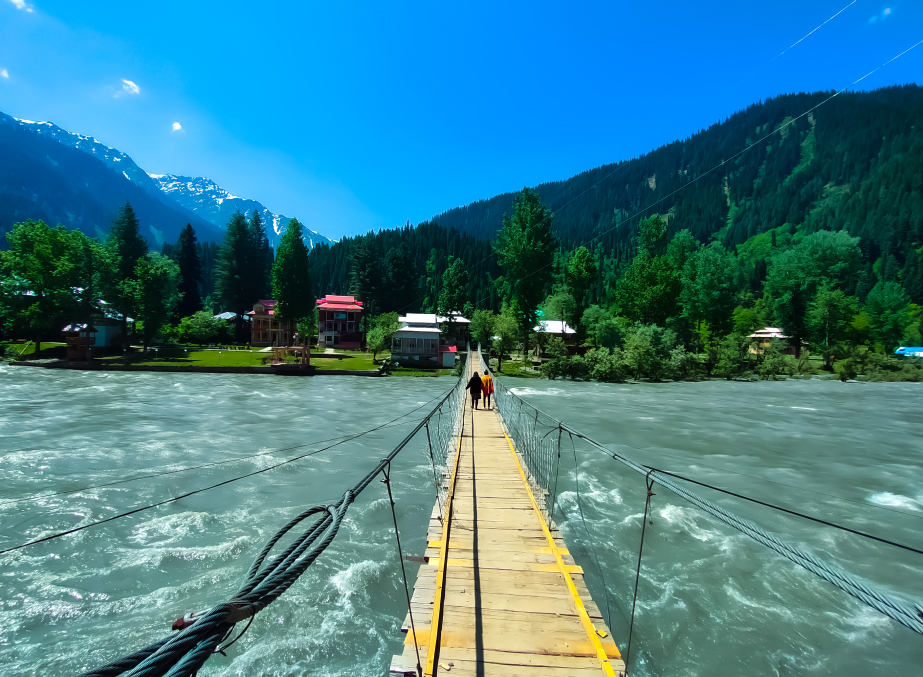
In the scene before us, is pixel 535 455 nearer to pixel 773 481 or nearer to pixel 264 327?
pixel 773 481

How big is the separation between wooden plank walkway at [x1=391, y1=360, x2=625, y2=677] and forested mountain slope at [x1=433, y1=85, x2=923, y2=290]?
111 m

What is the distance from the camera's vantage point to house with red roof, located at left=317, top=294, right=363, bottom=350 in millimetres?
57812

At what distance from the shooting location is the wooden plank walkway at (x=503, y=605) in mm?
3264

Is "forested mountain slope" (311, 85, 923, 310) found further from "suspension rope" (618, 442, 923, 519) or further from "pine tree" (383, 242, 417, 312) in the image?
"suspension rope" (618, 442, 923, 519)

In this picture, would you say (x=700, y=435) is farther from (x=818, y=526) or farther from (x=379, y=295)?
(x=379, y=295)

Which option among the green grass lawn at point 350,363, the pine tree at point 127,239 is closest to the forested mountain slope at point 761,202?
the green grass lawn at point 350,363

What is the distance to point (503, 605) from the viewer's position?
3.96m

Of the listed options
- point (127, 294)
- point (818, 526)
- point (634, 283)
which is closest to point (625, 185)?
point (634, 283)

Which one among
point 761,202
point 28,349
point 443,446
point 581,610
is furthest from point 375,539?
point 761,202

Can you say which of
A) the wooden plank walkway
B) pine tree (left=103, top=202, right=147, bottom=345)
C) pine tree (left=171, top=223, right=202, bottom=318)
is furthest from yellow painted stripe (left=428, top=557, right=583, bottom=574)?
pine tree (left=171, top=223, right=202, bottom=318)

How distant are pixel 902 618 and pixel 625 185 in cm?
21715

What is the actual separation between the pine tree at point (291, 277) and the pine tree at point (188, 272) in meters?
21.6

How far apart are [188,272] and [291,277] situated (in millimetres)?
26477

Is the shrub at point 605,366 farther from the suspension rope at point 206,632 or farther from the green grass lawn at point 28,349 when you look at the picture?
the green grass lawn at point 28,349
